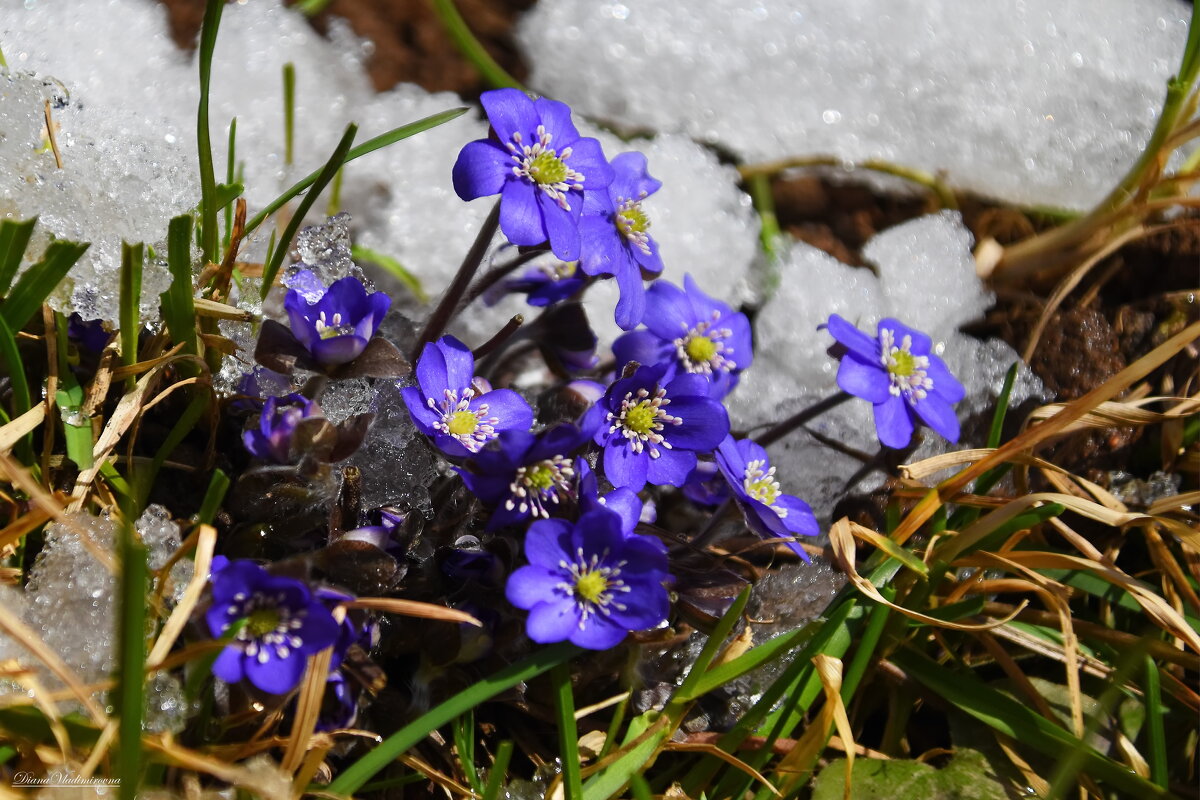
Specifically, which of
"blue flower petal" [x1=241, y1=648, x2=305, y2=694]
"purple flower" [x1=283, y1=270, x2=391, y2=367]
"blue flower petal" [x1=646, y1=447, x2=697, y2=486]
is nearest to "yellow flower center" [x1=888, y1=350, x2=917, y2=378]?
"blue flower petal" [x1=646, y1=447, x2=697, y2=486]

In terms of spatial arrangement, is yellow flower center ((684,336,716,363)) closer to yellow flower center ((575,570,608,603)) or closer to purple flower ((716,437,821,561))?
purple flower ((716,437,821,561))

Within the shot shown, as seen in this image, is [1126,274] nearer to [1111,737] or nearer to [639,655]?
[1111,737]

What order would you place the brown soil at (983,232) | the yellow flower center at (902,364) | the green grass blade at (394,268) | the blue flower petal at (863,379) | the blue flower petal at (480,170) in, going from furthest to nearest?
the brown soil at (983,232), the green grass blade at (394,268), the yellow flower center at (902,364), the blue flower petal at (863,379), the blue flower petal at (480,170)

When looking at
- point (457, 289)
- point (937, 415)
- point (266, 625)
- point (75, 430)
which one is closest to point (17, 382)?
point (75, 430)

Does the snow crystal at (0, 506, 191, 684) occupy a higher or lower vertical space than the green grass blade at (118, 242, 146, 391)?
lower

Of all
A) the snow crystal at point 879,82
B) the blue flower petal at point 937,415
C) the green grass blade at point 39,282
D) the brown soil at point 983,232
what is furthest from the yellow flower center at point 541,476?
the snow crystal at point 879,82

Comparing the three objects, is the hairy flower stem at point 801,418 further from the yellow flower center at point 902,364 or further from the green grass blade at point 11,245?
the green grass blade at point 11,245
